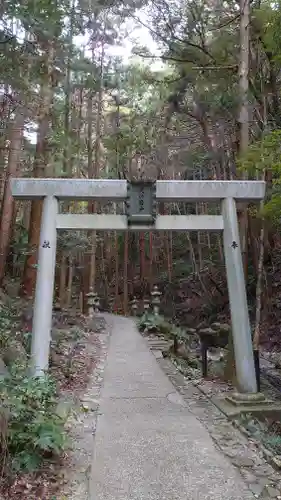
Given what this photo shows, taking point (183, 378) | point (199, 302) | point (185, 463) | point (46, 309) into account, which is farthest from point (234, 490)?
point (199, 302)

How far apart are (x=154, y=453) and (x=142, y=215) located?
11.7 feet

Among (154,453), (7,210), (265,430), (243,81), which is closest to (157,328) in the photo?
(7,210)

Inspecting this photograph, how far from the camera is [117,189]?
6898 millimetres

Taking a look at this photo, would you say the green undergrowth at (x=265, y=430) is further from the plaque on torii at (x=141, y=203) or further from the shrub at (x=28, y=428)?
the plaque on torii at (x=141, y=203)

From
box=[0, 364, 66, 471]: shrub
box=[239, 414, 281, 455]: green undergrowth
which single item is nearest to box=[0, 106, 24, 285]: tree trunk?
box=[0, 364, 66, 471]: shrub

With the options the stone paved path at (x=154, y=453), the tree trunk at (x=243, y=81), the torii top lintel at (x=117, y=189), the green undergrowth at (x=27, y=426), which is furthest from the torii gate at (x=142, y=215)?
the green undergrowth at (x=27, y=426)

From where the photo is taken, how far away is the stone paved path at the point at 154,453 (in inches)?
139

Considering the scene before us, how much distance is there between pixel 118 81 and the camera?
66.0ft

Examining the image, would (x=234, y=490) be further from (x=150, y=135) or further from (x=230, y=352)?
(x=150, y=135)

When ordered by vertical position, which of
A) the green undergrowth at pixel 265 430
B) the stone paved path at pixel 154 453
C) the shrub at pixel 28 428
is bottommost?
the green undergrowth at pixel 265 430

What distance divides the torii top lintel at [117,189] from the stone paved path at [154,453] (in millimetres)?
3129

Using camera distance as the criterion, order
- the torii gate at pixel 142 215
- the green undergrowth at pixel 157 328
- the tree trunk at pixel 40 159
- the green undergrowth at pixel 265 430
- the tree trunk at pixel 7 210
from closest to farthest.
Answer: the green undergrowth at pixel 265 430
the torii gate at pixel 142 215
the tree trunk at pixel 40 159
the tree trunk at pixel 7 210
the green undergrowth at pixel 157 328

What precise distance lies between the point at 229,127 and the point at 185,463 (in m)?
11.2

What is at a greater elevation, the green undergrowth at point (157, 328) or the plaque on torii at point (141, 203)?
the plaque on torii at point (141, 203)
